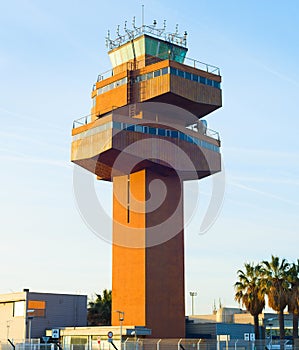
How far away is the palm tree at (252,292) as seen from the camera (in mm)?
65062

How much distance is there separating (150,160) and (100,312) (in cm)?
3512

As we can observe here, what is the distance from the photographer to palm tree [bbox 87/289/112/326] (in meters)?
86.1

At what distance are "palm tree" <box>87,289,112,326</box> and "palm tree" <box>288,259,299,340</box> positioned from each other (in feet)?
98.5

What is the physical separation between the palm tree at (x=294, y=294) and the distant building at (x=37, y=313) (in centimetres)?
2299

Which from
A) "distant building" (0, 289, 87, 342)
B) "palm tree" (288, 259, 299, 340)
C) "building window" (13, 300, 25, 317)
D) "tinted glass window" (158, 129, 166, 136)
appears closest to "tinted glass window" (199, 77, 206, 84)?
"tinted glass window" (158, 129, 166, 136)

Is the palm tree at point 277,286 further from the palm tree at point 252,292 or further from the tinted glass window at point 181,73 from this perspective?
the tinted glass window at point 181,73

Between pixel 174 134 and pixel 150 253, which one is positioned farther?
pixel 174 134

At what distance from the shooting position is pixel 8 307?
70.8 m

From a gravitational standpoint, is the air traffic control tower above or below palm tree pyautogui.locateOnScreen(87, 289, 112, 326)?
above

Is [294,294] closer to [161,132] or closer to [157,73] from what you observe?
[161,132]

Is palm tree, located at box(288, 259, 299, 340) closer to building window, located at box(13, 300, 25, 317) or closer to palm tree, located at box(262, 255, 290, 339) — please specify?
palm tree, located at box(262, 255, 290, 339)

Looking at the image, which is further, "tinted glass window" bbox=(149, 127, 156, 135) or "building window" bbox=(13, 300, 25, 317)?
"building window" bbox=(13, 300, 25, 317)

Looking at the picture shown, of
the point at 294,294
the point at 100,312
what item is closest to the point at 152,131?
the point at 294,294

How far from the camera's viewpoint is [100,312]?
285ft
